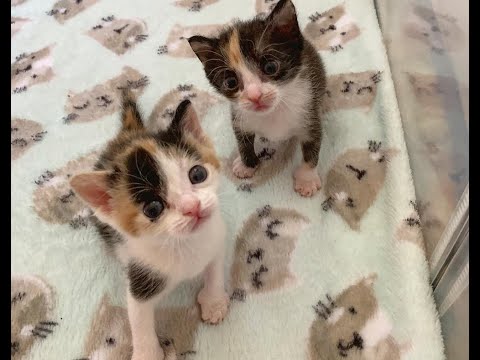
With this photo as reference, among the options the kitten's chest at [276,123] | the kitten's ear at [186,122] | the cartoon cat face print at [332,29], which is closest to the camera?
the kitten's ear at [186,122]

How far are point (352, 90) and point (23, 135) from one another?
0.95 meters

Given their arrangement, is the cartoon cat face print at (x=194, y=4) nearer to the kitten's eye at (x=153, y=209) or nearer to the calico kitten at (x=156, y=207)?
the calico kitten at (x=156, y=207)

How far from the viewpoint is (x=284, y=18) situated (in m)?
1.05

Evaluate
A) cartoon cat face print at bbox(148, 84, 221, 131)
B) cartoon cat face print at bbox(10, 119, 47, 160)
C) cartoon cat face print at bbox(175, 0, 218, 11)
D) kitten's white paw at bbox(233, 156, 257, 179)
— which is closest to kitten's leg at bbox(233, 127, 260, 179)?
kitten's white paw at bbox(233, 156, 257, 179)

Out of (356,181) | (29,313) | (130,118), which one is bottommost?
(29,313)

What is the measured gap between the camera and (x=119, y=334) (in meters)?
1.07

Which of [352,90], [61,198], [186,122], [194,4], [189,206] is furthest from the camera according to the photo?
[194,4]

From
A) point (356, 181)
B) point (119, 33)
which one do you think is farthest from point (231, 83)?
point (119, 33)

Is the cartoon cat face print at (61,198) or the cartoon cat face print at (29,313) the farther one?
the cartoon cat face print at (61,198)

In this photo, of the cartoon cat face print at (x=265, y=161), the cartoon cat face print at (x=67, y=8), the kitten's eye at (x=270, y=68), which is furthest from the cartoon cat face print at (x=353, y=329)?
the cartoon cat face print at (x=67, y=8)

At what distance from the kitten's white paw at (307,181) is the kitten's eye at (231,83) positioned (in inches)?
11.4

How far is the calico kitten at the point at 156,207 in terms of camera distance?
819 millimetres

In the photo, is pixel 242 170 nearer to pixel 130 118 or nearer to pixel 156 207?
pixel 130 118

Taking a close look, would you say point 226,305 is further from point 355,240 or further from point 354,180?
point 354,180
